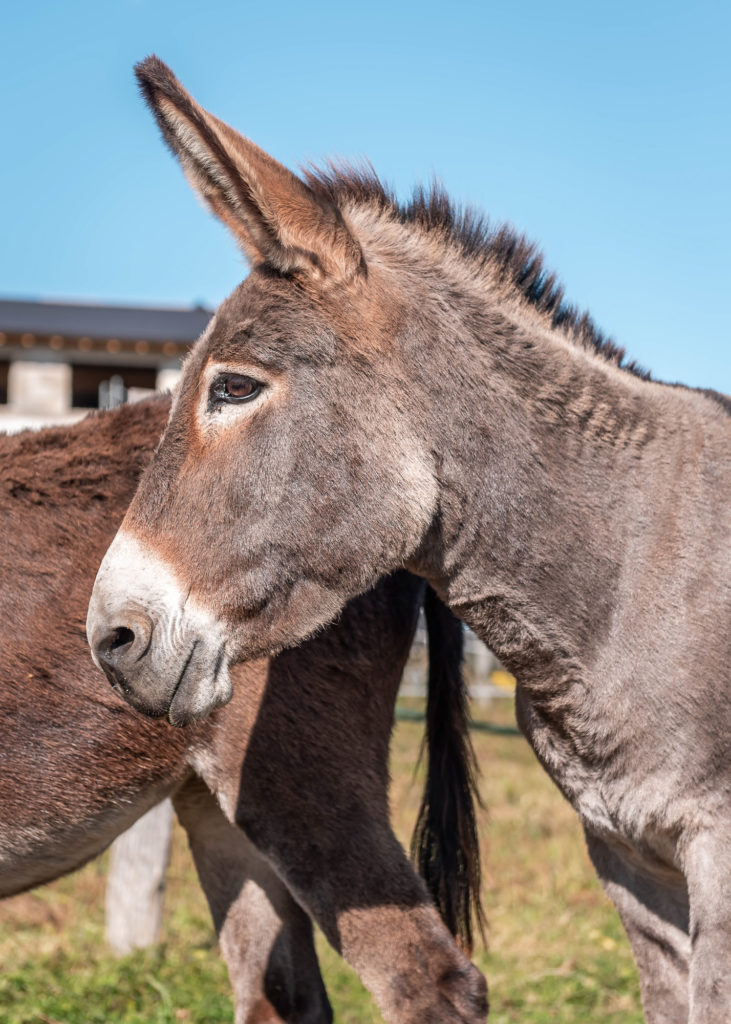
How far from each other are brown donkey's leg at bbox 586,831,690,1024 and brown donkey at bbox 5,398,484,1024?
47 centimetres

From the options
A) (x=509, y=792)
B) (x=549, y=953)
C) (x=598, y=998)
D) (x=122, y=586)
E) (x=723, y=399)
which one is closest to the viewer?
(x=122, y=586)

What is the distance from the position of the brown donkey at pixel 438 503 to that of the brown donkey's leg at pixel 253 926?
1380 millimetres

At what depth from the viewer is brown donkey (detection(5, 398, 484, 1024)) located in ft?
9.03

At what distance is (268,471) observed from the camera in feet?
7.34

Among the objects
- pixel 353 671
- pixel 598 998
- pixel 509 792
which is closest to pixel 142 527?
pixel 353 671

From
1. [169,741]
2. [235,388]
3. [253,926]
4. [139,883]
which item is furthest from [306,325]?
[139,883]

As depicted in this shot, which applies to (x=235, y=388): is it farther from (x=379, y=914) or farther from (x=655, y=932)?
(x=655, y=932)

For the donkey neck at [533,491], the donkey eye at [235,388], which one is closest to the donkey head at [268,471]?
the donkey eye at [235,388]

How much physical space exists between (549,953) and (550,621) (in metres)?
3.21

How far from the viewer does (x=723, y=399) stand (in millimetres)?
2725

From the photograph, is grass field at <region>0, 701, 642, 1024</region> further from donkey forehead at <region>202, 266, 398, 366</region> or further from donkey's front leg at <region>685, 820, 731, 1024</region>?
donkey forehead at <region>202, 266, 398, 366</region>

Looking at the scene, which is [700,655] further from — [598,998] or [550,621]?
[598,998]

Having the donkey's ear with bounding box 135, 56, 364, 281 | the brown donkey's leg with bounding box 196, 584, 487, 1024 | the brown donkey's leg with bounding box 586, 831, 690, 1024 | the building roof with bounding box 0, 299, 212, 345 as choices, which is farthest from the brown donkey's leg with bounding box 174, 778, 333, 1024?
the building roof with bounding box 0, 299, 212, 345

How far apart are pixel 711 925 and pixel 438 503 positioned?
1.12m
